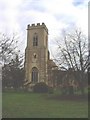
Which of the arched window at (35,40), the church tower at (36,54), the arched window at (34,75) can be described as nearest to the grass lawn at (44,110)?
the church tower at (36,54)

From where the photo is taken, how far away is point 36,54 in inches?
2685

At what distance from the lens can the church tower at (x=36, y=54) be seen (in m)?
65.3

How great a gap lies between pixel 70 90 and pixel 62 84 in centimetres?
201

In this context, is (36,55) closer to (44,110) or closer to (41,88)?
(41,88)

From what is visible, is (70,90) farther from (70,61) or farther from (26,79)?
(26,79)

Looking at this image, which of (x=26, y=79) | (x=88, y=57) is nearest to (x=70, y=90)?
(x=88, y=57)

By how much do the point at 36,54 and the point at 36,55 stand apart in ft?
0.92

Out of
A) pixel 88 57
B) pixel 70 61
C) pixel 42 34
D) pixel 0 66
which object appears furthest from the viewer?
pixel 42 34

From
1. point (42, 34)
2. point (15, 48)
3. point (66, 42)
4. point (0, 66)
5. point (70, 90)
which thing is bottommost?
point (70, 90)

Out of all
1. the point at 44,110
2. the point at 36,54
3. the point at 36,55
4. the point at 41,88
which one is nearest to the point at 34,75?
the point at 36,55

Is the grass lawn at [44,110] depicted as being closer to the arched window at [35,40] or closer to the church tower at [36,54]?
the church tower at [36,54]

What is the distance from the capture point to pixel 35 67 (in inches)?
2643

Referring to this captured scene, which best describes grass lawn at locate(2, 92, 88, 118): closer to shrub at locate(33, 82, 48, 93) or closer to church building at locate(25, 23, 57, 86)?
shrub at locate(33, 82, 48, 93)

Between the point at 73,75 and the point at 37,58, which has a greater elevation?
the point at 37,58
